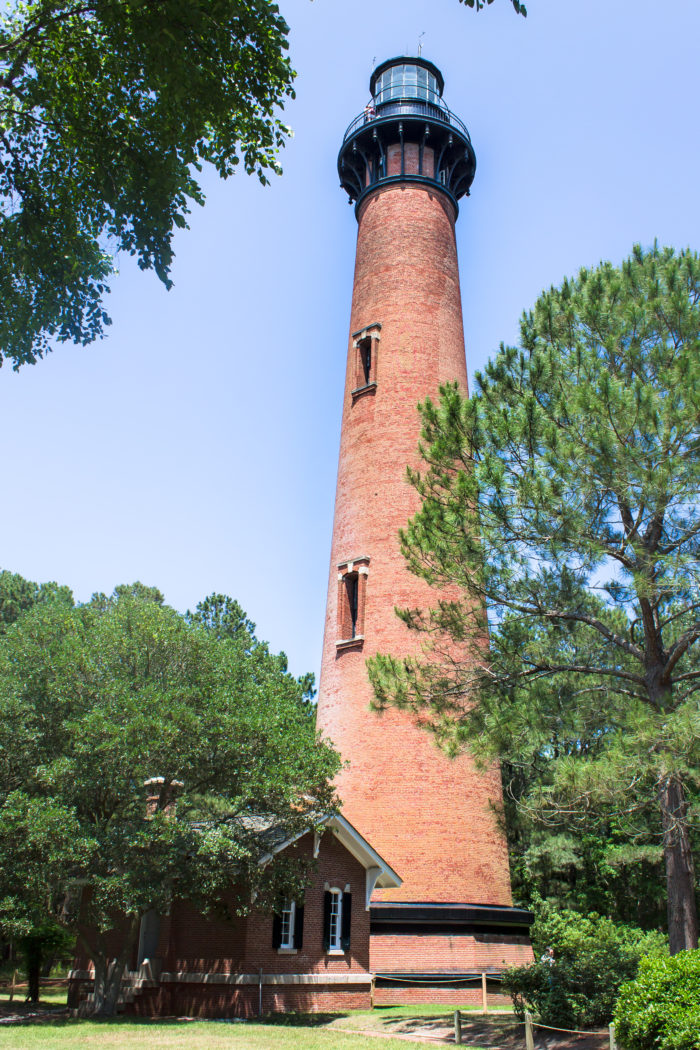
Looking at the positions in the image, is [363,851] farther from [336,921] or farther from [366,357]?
[366,357]

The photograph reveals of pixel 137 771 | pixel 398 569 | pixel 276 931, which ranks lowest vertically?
pixel 276 931

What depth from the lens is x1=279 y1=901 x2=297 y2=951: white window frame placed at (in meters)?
16.1

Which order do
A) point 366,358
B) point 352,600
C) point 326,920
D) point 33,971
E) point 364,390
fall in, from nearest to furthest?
point 326,920 → point 352,600 → point 33,971 → point 364,390 → point 366,358

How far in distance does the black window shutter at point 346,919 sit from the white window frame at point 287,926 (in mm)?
1284

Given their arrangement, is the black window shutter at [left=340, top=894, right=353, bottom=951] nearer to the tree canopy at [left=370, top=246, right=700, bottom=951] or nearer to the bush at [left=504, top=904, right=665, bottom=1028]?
Answer: the bush at [left=504, top=904, right=665, bottom=1028]

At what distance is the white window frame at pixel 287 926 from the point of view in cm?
1606

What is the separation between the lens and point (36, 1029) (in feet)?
46.1

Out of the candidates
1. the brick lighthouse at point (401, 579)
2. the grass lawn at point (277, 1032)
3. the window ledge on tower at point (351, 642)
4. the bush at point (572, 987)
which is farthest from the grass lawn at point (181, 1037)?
the window ledge on tower at point (351, 642)

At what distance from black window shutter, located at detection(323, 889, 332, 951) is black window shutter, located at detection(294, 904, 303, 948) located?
0.62 metres

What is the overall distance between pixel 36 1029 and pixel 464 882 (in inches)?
327

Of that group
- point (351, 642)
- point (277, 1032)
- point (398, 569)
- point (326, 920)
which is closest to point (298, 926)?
point (326, 920)

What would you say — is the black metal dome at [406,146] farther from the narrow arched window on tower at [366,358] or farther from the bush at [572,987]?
the bush at [572,987]

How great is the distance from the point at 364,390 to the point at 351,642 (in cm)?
649

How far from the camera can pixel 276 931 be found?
16.0 metres
